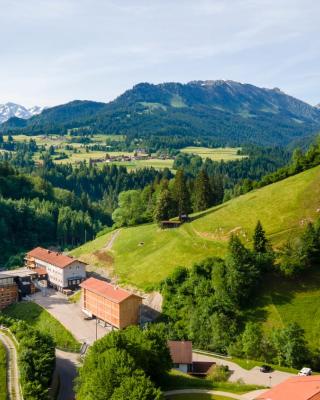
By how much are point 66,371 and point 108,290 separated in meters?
19.7

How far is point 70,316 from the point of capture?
8956cm

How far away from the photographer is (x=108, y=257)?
10925cm

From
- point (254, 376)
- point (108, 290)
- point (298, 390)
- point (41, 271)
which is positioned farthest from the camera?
point (41, 271)

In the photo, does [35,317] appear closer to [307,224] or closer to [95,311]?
[95,311]

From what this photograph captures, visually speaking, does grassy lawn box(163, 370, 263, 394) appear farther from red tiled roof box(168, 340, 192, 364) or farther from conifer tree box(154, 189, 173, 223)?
conifer tree box(154, 189, 173, 223)

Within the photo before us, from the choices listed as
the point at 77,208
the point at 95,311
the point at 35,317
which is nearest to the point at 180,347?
the point at 95,311

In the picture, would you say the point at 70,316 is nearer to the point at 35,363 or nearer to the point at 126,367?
the point at 35,363

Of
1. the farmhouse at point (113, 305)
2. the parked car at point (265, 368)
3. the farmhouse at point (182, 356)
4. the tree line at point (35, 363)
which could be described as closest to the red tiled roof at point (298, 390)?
the parked car at point (265, 368)

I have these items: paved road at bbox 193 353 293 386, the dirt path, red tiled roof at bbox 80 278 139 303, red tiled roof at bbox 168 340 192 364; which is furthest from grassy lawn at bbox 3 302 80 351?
paved road at bbox 193 353 293 386

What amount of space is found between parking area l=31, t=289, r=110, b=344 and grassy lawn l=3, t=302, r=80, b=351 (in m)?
1.14

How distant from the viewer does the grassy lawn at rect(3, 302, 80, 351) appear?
258 feet

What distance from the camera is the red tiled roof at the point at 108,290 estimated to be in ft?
270

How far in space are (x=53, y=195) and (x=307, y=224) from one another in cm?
12999

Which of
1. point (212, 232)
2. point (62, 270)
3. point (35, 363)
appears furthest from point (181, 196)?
point (35, 363)
